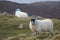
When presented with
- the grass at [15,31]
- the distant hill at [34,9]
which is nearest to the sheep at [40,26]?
the grass at [15,31]

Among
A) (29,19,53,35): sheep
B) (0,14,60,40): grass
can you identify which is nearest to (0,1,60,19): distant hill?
(0,14,60,40): grass

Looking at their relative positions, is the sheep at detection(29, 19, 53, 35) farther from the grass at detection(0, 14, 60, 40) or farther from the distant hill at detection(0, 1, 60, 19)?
the distant hill at detection(0, 1, 60, 19)

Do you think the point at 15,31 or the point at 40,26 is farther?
the point at 15,31

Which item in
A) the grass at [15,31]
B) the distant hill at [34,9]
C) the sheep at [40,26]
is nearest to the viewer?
the sheep at [40,26]

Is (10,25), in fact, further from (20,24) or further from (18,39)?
(18,39)

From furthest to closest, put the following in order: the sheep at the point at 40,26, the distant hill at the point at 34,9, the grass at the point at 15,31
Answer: the distant hill at the point at 34,9 < the grass at the point at 15,31 < the sheep at the point at 40,26

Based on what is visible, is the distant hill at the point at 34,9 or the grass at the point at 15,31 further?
the distant hill at the point at 34,9

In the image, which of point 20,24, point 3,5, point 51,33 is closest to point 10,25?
point 20,24

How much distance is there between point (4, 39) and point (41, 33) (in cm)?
279

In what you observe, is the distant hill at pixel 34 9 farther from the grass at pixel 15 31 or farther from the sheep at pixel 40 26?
the sheep at pixel 40 26

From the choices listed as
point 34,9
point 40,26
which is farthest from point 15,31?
point 34,9

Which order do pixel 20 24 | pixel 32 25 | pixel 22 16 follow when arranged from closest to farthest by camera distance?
1. pixel 32 25
2. pixel 20 24
3. pixel 22 16

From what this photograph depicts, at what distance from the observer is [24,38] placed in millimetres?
20625

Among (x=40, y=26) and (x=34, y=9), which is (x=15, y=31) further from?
(x=34, y=9)
